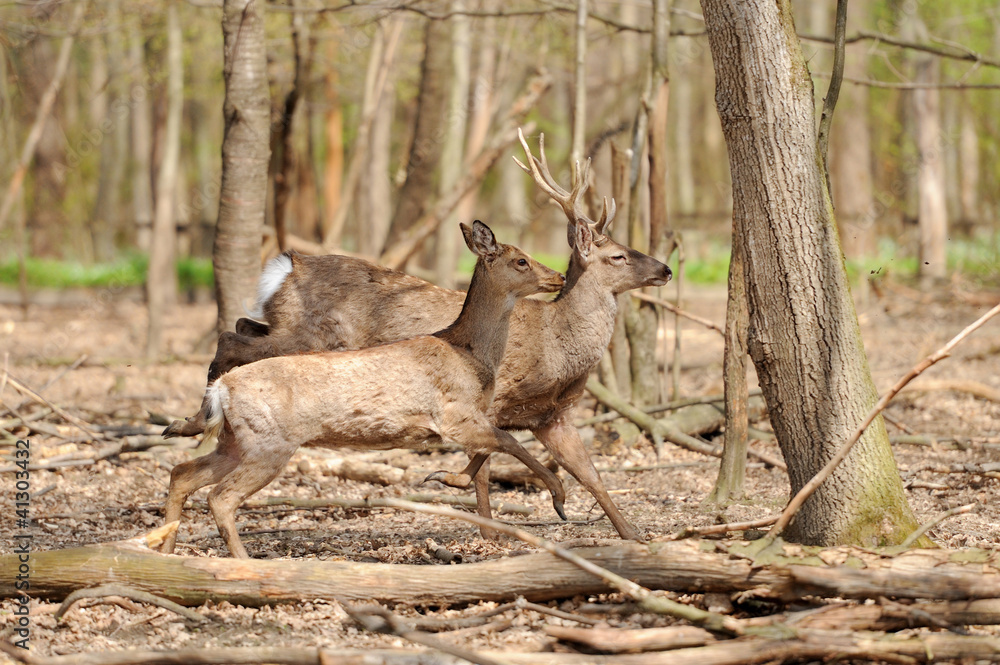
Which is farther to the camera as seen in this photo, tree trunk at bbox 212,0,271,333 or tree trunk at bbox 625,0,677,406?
tree trunk at bbox 625,0,677,406

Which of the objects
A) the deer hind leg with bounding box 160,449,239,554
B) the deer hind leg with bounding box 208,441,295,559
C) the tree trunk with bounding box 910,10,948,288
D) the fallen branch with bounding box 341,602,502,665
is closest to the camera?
the fallen branch with bounding box 341,602,502,665

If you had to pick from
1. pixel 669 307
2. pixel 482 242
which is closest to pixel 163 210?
pixel 669 307

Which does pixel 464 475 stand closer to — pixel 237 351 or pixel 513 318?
pixel 513 318

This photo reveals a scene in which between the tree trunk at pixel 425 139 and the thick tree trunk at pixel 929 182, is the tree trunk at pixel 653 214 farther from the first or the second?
the thick tree trunk at pixel 929 182

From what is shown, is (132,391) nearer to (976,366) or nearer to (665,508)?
(665,508)

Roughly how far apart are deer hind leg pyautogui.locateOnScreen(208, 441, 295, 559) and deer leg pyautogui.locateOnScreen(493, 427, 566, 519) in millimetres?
1153

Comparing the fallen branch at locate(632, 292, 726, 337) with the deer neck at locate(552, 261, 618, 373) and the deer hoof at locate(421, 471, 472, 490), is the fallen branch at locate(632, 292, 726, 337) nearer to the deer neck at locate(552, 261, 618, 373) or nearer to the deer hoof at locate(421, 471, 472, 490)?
the deer neck at locate(552, 261, 618, 373)

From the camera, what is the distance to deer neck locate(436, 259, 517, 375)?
5.98m

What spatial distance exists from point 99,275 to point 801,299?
66.2 feet

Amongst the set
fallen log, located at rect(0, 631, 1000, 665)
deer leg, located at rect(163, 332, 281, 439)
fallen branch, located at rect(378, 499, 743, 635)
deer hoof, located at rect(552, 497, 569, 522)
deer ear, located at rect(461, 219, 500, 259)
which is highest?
deer ear, located at rect(461, 219, 500, 259)

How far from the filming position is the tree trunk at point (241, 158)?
779 cm

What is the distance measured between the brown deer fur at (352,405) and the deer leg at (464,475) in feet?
1.22

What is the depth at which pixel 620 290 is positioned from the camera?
6.96 m

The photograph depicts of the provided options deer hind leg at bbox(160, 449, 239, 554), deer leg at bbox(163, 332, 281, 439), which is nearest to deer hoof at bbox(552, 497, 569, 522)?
deer hind leg at bbox(160, 449, 239, 554)
